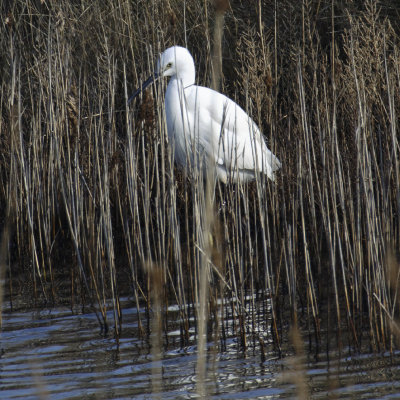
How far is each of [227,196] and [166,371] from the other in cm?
87

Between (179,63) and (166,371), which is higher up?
(179,63)

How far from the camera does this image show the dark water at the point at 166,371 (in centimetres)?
247

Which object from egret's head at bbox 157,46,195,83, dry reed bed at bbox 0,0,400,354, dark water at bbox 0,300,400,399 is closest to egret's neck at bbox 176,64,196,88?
egret's head at bbox 157,46,195,83

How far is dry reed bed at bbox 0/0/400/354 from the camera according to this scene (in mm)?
2783

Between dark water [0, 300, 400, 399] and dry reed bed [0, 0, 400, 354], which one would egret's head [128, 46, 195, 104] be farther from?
dark water [0, 300, 400, 399]

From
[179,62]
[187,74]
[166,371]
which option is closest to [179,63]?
[179,62]

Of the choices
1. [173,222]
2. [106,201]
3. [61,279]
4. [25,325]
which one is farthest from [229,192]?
[61,279]

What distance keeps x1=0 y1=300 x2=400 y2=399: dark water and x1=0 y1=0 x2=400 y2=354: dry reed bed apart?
3.8 inches

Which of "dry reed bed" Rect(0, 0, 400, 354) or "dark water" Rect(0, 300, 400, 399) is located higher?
"dry reed bed" Rect(0, 0, 400, 354)

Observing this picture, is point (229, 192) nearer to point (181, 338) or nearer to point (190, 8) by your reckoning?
point (181, 338)

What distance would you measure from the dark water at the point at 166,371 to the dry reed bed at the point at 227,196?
0.10m

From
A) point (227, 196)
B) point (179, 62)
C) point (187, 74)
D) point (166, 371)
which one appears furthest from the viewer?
point (187, 74)

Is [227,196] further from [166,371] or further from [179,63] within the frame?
[179,63]

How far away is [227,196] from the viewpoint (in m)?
3.23
